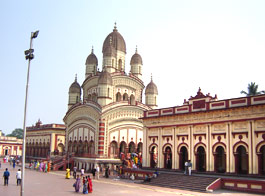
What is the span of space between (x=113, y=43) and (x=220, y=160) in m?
28.6

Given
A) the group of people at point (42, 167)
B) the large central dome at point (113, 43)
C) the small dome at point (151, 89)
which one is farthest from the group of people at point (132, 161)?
the large central dome at point (113, 43)

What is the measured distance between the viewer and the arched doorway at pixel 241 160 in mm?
25516

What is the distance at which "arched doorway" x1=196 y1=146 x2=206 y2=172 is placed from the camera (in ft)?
93.7

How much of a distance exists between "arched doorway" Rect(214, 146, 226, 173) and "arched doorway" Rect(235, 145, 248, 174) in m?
1.52

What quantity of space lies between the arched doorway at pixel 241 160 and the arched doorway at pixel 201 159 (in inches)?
136

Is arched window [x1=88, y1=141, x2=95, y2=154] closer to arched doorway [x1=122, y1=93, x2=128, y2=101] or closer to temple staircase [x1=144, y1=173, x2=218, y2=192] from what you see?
arched doorway [x1=122, y1=93, x2=128, y2=101]

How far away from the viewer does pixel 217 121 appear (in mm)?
26859

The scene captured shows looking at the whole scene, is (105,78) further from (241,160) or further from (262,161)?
(262,161)

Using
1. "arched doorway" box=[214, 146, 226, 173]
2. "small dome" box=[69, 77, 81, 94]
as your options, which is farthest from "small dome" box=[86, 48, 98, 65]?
"arched doorway" box=[214, 146, 226, 173]

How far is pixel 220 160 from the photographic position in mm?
27984

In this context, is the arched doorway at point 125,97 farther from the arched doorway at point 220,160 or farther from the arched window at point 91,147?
the arched doorway at point 220,160

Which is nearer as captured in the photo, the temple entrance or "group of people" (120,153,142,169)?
"group of people" (120,153,142,169)

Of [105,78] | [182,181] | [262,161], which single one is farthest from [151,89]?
[262,161]

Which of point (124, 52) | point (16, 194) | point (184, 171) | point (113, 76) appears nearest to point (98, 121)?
point (113, 76)
